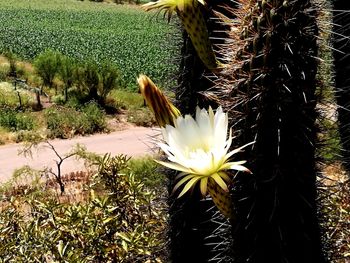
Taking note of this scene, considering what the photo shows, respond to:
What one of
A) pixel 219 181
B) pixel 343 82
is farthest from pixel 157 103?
Answer: pixel 343 82

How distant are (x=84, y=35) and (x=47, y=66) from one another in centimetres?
1297

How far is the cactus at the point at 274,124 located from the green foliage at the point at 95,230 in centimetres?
104

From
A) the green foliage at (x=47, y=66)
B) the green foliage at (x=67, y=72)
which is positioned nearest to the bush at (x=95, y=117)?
the green foliage at (x=67, y=72)

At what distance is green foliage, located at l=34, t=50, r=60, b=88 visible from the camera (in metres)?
19.1

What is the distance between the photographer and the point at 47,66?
19.2m

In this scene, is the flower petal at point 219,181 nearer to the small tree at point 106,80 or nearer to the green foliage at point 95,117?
the green foliage at point 95,117

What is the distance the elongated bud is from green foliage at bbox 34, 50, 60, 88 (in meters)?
18.0

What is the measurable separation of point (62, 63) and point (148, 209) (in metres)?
16.1

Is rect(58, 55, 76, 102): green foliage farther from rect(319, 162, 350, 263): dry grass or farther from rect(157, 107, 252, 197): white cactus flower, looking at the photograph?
rect(157, 107, 252, 197): white cactus flower

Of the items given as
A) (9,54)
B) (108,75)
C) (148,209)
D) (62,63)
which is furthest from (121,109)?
(148,209)

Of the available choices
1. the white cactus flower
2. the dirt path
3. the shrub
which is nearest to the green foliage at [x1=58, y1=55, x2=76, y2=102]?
the shrub

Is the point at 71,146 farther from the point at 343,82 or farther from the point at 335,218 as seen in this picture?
the point at 335,218

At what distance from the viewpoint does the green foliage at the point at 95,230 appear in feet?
9.50

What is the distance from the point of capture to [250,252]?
6.41 ft
